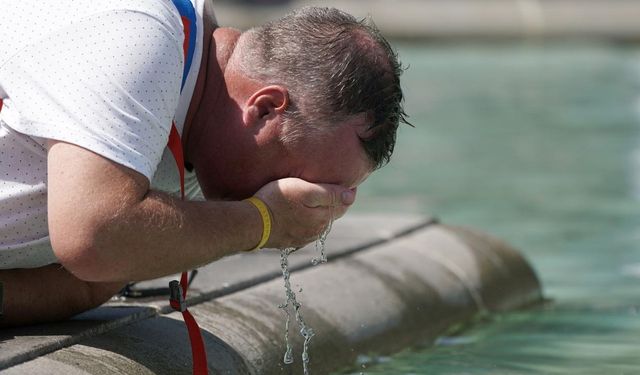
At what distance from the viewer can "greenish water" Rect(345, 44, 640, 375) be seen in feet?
16.1

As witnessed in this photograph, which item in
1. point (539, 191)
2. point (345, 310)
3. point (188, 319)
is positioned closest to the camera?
point (188, 319)

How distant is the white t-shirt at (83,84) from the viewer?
115 inches

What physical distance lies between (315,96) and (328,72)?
0.22ft

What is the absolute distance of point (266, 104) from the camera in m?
3.27

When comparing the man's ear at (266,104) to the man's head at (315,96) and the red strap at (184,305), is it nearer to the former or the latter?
the man's head at (315,96)

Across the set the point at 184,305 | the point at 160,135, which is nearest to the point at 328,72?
the point at 160,135

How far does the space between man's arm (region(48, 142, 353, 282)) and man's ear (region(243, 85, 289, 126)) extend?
17 centimetres

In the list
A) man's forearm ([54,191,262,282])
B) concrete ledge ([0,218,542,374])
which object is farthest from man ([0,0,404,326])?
concrete ledge ([0,218,542,374])

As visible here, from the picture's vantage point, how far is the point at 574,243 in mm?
7887

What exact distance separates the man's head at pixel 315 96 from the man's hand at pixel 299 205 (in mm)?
48

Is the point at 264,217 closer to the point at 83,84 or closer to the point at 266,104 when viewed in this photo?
the point at 266,104

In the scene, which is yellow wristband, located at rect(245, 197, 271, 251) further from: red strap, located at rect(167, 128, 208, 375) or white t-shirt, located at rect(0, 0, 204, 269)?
white t-shirt, located at rect(0, 0, 204, 269)

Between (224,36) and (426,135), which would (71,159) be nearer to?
(224,36)

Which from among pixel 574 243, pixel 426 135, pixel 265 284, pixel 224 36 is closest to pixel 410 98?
pixel 426 135
